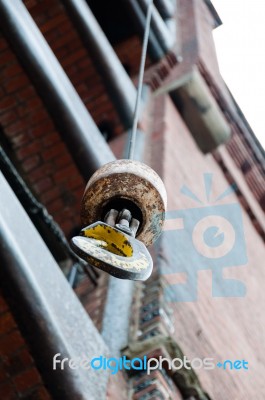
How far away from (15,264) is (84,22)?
2437 mm

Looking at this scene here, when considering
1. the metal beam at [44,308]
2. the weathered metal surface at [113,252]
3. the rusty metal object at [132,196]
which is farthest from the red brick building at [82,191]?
the weathered metal surface at [113,252]

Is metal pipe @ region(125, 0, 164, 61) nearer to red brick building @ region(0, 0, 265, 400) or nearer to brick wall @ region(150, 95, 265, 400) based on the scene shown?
red brick building @ region(0, 0, 265, 400)

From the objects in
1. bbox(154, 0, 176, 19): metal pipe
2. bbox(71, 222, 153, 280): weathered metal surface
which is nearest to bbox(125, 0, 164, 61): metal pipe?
bbox(154, 0, 176, 19): metal pipe

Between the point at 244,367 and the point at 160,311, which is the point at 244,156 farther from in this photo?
the point at 160,311

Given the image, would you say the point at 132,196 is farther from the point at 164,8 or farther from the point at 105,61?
the point at 164,8

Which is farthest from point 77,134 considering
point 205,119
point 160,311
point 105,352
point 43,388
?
point 205,119

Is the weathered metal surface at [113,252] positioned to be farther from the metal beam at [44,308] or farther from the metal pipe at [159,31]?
the metal pipe at [159,31]

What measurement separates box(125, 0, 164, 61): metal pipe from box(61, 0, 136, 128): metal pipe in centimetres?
76

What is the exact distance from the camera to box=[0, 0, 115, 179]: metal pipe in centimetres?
309

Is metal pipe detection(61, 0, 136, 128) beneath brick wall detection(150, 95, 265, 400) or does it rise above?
above

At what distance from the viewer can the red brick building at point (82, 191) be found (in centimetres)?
203

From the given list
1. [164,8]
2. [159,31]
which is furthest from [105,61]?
[164,8]

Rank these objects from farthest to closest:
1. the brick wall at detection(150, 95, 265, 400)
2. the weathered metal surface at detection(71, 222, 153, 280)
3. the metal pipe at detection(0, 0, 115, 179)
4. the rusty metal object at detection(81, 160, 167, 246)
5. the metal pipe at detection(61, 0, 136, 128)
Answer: the metal pipe at detection(61, 0, 136, 128) < the metal pipe at detection(0, 0, 115, 179) < the brick wall at detection(150, 95, 265, 400) < the rusty metal object at detection(81, 160, 167, 246) < the weathered metal surface at detection(71, 222, 153, 280)

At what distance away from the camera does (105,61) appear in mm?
4035
